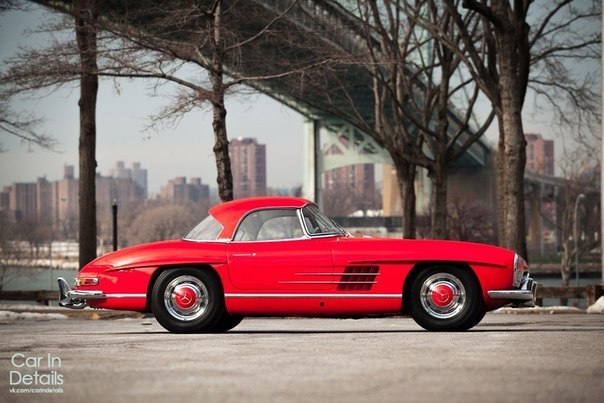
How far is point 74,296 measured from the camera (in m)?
11.8

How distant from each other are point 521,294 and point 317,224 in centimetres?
210

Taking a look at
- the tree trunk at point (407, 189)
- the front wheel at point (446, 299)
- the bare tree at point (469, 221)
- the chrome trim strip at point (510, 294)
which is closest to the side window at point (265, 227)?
the front wheel at point (446, 299)

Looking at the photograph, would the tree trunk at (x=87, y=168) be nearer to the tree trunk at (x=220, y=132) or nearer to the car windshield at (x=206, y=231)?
the tree trunk at (x=220, y=132)

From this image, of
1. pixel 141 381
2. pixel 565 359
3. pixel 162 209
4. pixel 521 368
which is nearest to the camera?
pixel 141 381

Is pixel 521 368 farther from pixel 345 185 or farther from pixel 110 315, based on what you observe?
pixel 345 185

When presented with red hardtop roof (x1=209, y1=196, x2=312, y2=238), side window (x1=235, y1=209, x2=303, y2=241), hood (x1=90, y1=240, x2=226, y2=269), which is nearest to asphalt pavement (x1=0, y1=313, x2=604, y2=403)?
hood (x1=90, y1=240, x2=226, y2=269)

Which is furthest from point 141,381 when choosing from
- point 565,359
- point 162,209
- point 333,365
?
point 162,209

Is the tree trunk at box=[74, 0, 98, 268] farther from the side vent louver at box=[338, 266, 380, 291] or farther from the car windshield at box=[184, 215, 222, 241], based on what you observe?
the side vent louver at box=[338, 266, 380, 291]

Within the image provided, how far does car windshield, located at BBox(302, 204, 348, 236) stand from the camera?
11.6 metres

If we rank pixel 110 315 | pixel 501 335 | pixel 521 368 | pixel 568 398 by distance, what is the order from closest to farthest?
pixel 568 398 < pixel 521 368 < pixel 501 335 < pixel 110 315

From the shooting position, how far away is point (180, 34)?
24.0 m

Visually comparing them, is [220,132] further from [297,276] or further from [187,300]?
[297,276]

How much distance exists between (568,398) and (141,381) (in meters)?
2.72

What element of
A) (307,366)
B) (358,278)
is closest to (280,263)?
(358,278)
